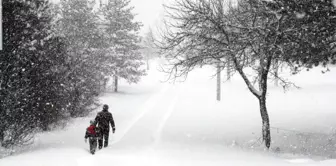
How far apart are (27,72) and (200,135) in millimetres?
8442

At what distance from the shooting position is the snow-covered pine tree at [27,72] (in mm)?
12477

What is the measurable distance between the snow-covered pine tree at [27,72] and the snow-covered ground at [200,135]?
3.65 ft

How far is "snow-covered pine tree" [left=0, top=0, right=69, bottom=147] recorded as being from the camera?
1248 centimetres

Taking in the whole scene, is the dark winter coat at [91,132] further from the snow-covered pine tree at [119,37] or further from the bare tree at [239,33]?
the snow-covered pine tree at [119,37]

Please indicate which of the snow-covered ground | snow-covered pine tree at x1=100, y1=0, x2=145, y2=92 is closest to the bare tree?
the snow-covered ground

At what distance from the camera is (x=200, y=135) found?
16.3 metres

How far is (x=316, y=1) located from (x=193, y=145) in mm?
7029

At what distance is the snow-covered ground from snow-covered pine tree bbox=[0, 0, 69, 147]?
111 centimetres

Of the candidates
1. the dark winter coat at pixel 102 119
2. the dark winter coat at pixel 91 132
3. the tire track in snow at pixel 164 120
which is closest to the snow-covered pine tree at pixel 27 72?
the dark winter coat at pixel 102 119

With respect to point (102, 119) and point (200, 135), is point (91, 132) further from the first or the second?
point (200, 135)

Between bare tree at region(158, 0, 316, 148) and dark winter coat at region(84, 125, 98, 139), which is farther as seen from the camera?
bare tree at region(158, 0, 316, 148)

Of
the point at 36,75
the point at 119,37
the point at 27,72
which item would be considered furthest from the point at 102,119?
the point at 119,37

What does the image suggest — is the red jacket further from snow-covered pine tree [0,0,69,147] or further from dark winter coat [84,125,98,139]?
snow-covered pine tree [0,0,69,147]

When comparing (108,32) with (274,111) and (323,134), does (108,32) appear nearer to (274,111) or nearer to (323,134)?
(274,111)
